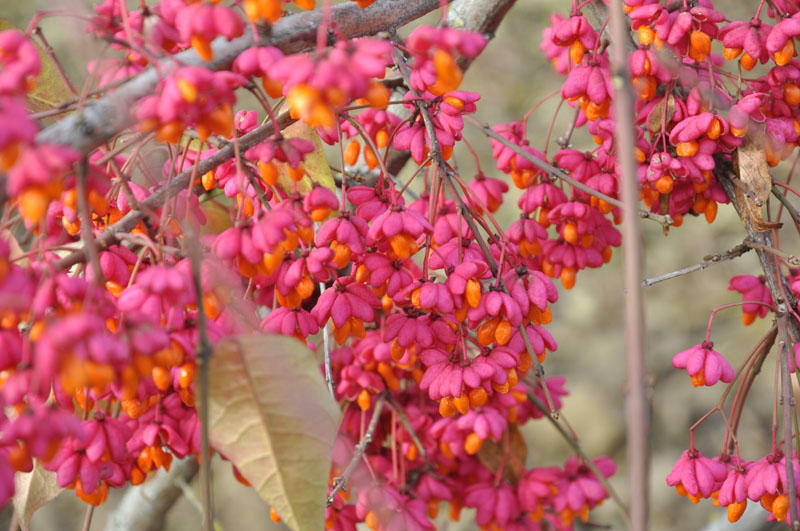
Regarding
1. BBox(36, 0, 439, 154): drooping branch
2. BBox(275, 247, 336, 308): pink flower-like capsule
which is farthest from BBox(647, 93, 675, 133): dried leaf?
BBox(275, 247, 336, 308): pink flower-like capsule

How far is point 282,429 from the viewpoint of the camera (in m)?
0.68

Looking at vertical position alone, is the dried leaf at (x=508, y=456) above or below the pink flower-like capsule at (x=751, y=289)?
below

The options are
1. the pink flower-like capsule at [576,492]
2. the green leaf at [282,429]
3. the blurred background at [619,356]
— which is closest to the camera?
the green leaf at [282,429]

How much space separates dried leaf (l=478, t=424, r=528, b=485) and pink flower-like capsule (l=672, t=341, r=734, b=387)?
0.29 meters

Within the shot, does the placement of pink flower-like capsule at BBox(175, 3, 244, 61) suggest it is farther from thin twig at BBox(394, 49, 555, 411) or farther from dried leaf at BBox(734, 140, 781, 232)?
dried leaf at BBox(734, 140, 781, 232)

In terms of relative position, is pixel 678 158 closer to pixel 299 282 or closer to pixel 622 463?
pixel 299 282

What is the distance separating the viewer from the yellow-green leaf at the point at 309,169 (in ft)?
3.09

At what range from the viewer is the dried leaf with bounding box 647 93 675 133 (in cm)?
103

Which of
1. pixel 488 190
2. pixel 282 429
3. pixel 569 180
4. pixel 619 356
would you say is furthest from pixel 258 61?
pixel 619 356

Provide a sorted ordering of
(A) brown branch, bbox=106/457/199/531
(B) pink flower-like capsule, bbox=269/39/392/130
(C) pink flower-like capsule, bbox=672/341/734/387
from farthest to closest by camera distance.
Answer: (A) brown branch, bbox=106/457/199/531, (C) pink flower-like capsule, bbox=672/341/734/387, (B) pink flower-like capsule, bbox=269/39/392/130

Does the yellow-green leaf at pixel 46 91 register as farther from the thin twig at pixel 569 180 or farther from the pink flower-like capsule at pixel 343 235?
the thin twig at pixel 569 180

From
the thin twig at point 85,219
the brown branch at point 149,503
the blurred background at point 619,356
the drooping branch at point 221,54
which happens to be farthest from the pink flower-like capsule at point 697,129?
the blurred background at point 619,356

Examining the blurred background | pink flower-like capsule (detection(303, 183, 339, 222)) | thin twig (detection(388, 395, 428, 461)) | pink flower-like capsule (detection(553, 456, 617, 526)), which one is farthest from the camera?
the blurred background

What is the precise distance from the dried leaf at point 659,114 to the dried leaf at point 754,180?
3.6 inches
